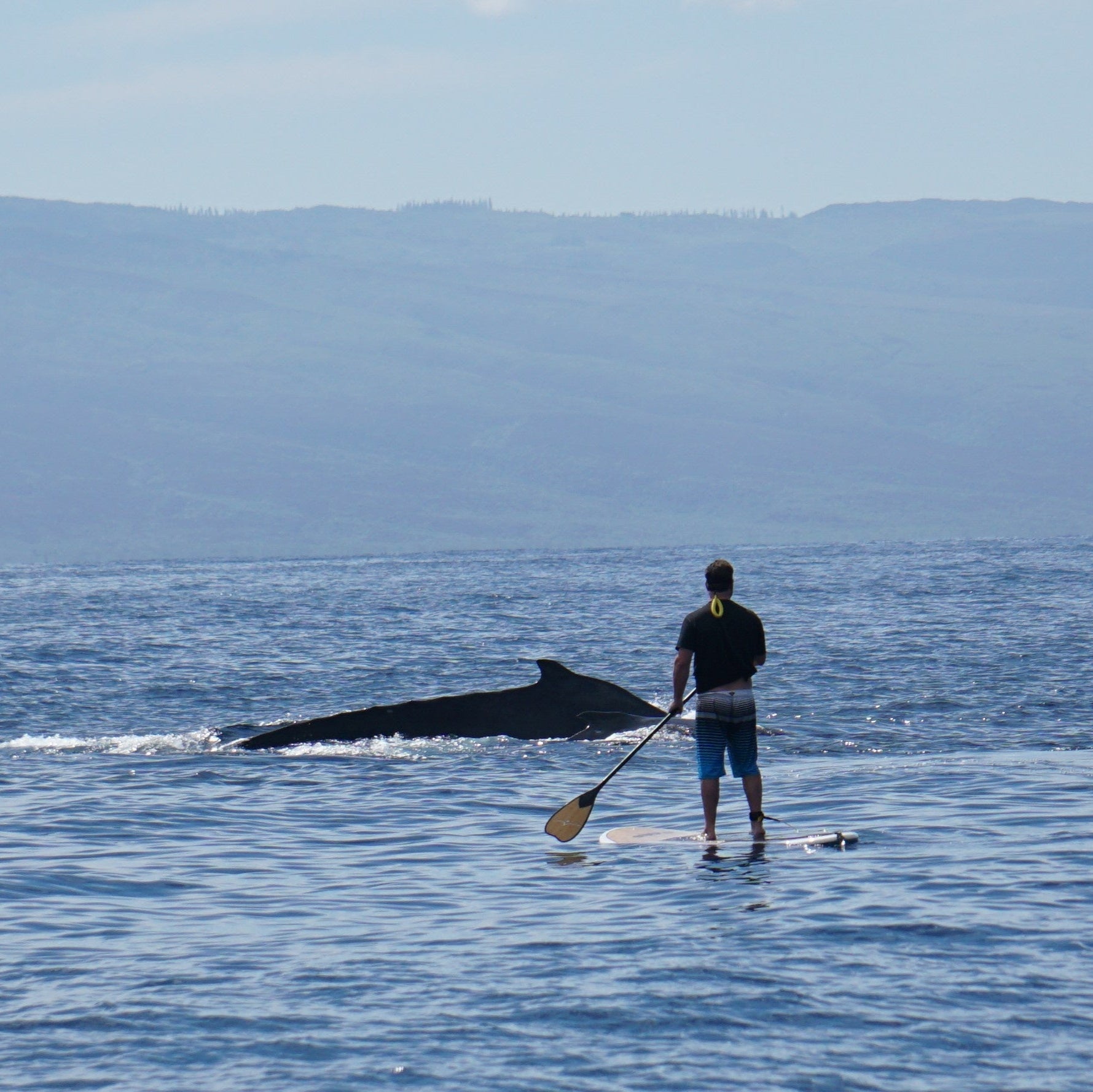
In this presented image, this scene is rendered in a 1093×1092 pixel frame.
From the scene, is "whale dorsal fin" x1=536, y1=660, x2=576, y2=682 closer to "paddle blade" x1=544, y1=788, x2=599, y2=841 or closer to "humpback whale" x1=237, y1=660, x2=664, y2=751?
"humpback whale" x1=237, y1=660, x2=664, y2=751

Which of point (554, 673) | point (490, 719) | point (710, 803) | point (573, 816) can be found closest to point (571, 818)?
point (573, 816)

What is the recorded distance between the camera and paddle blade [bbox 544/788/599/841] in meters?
12.8

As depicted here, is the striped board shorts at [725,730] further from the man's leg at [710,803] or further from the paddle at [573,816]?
the paddle at [573,816]

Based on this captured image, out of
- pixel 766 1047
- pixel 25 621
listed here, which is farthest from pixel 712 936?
pixel 25 621

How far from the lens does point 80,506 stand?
565 ft

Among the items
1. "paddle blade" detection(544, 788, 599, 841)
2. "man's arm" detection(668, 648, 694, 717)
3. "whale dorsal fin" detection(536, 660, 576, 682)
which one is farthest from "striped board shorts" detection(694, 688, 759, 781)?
"whale dorsal fin" detection(536, 660, 576, 682)

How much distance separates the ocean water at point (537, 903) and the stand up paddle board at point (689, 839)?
0.56ft

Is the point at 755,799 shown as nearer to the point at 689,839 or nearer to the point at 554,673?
the point at 689,839

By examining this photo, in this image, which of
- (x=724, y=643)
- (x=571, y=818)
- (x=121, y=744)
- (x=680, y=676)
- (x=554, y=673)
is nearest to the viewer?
(x=680, y=676)

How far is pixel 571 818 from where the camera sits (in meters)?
12.9

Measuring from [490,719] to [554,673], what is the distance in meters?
0.91

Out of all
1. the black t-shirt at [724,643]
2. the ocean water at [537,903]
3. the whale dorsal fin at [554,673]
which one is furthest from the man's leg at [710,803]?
the whale dorsal fin at [554,673]

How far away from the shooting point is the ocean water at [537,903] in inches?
297

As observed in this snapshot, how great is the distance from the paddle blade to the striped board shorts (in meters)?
0.91
